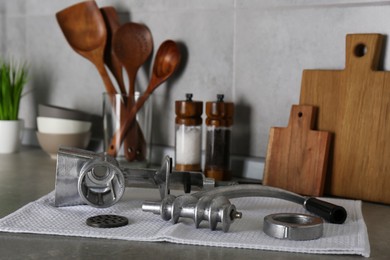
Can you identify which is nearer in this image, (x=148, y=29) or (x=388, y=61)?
(x=388, y=61)

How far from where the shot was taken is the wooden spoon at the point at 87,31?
5.13 feet

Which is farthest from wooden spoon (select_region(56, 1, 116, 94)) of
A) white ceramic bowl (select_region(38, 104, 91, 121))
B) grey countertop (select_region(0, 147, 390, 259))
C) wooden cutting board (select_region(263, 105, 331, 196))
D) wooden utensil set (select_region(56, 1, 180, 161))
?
grey countertop (select_region(0, 147, 390, 259))

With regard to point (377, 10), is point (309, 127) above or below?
below

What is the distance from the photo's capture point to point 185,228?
3.17 feet

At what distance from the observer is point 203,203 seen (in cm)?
95

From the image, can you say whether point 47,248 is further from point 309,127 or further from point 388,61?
point 388,61

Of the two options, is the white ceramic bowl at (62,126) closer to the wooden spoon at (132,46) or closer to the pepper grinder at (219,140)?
the wooden spoon at (132,46)

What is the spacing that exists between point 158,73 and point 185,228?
62 cm

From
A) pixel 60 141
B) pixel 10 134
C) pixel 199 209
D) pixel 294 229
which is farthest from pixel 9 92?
pixel 294 229

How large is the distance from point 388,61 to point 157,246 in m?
0.62

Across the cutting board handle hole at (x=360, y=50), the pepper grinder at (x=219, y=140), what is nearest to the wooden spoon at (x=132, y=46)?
the pepper grinder at (x=219, y=140)

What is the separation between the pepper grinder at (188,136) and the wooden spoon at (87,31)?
0.26 m

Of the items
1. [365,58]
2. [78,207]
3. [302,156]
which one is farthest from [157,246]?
[365,58]

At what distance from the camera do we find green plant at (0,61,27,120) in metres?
1.65
